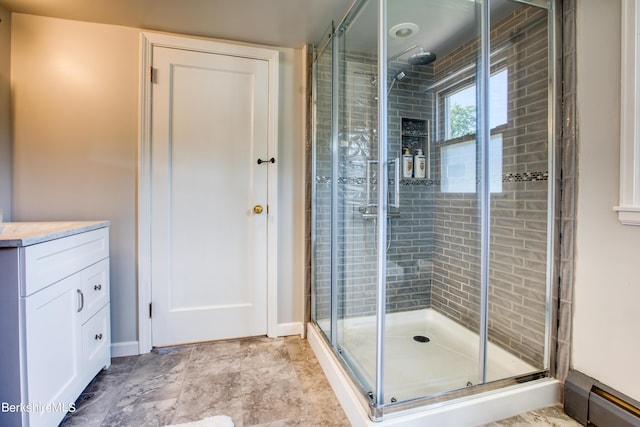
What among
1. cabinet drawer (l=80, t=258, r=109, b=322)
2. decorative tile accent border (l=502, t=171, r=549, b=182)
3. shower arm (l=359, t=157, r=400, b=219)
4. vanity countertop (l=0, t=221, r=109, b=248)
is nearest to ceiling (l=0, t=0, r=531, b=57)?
shower arm (l=359, t=157, r=400, b=219)

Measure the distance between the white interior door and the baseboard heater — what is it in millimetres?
1852

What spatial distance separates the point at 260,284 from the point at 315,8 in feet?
6.22

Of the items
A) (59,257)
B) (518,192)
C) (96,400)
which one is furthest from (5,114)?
(518,192)

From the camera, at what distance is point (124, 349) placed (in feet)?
6.43

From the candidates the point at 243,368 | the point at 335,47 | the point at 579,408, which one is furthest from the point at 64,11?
the point at 579,408

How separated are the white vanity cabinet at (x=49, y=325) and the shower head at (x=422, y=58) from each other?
2327 millimetres

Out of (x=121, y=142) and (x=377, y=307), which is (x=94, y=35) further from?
(x=377, y=307)

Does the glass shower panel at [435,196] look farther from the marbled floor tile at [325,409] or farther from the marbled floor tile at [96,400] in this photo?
the marbled floor tile at [96,400]

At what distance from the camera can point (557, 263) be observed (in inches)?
60.7

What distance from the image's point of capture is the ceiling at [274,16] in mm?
1697

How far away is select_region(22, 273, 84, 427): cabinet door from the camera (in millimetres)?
1122

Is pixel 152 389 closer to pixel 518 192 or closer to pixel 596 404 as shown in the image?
pixel 596 404

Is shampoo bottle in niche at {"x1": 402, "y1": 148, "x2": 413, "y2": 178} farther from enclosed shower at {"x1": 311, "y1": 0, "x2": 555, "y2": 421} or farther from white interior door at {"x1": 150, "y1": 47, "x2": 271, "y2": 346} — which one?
white interior door at {"x1": 150, "y1": 47, "x2": 271, "y2": 346}

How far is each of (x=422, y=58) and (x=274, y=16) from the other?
1.09m
